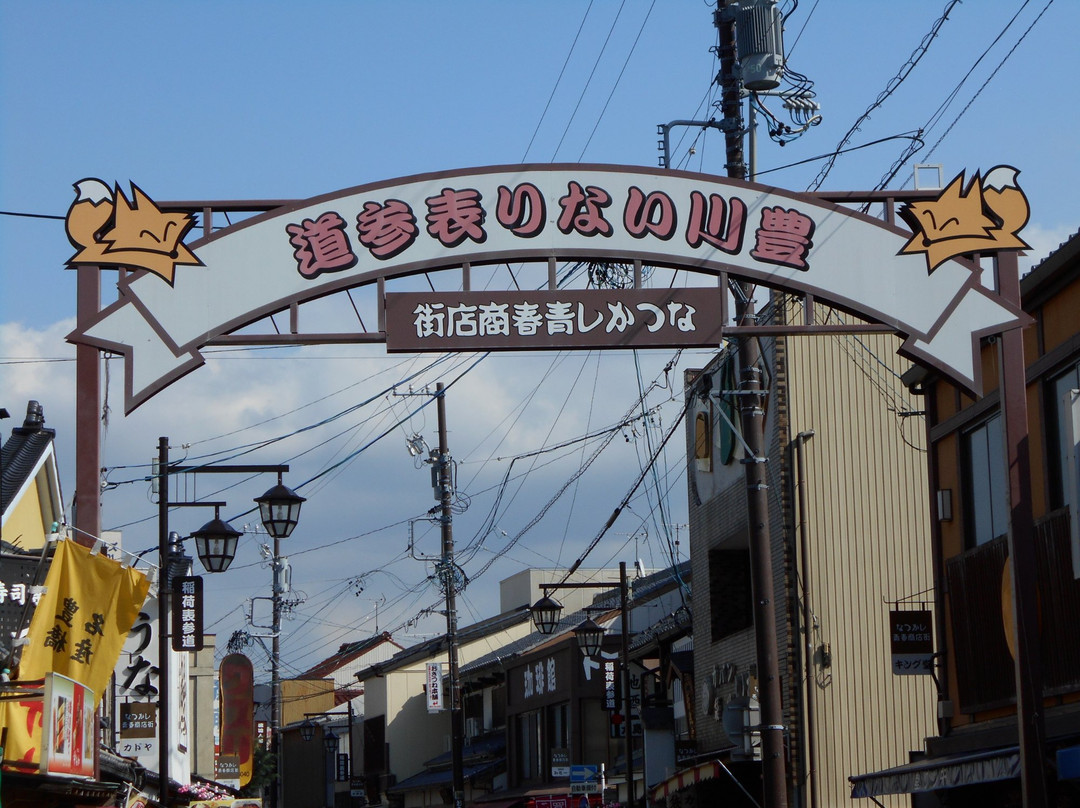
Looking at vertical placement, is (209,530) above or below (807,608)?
above

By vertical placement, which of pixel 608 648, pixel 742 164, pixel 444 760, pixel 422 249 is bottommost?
pixel 444 760

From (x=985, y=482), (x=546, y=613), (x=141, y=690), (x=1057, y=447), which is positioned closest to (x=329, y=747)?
(x=546, y=613)

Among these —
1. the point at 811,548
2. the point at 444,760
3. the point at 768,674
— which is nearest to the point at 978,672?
the point at 768,674

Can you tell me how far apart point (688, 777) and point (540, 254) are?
15.3 m

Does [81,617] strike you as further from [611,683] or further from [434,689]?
[434,689]

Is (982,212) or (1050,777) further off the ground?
(982,212)

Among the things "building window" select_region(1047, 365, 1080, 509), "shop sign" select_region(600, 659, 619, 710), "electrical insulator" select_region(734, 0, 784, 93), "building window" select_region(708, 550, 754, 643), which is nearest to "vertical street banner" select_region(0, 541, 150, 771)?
"building window" select_region(1047, 365, 1080, 509)

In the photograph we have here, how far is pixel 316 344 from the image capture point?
11562mm

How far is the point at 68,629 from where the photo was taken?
1128 centimetres

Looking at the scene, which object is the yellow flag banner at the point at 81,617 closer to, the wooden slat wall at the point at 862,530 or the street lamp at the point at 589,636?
the wooden slat wall at the point at 862,530

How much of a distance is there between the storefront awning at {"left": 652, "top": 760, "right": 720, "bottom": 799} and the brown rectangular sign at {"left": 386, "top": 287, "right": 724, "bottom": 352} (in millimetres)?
12848

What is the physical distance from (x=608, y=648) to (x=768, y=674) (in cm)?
2104

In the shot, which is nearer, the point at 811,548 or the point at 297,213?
the point at 297,213

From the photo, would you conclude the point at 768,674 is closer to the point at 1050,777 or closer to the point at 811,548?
the point at 1050,777
